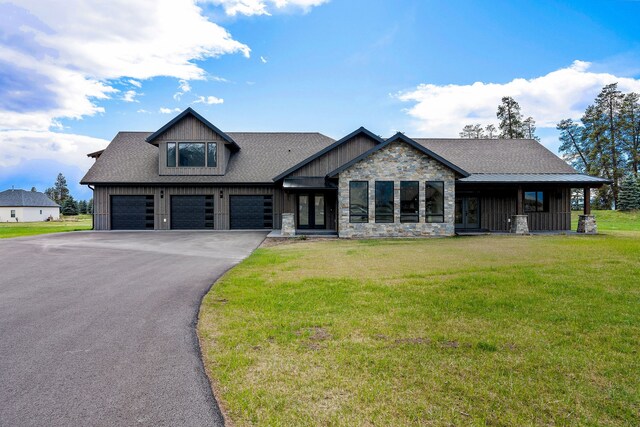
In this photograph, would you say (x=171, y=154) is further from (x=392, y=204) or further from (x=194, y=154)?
(x=392, y=204)

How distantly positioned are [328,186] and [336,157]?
2.45 meters

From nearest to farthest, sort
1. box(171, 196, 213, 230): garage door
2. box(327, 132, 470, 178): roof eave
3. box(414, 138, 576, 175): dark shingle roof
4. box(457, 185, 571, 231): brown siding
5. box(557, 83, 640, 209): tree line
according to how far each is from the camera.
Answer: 1. box(327, 132, 470, 178): roof eave
2. box(457, 185, 571, 231): brown siding
3. box(414, 138, 576, 175): dark shingle roof
4. box(171, 196, 213, 230): garage door
5. box(557, 83, 640, 209): tree line

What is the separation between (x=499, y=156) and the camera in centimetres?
2231

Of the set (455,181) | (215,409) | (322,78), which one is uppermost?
(322,78)

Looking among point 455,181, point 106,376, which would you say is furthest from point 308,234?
point 106,376

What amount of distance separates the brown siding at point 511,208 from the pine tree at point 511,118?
2721 centimetres

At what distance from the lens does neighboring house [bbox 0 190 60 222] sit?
54.3 m

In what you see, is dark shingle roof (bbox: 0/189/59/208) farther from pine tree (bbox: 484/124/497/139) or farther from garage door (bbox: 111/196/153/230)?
pine tree (bbox: 484/124/497/139)

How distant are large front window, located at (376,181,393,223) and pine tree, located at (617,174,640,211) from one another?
29616mm

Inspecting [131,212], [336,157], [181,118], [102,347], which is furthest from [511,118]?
[102,347]

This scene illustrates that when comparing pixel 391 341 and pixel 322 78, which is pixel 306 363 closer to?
pixel 391 341

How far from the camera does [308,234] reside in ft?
59.9

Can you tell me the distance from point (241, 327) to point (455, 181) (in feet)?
52.7

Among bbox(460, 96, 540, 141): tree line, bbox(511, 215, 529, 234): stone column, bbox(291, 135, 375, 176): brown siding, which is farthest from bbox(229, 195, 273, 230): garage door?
bbox(460, 96, 540, 141): tree line
